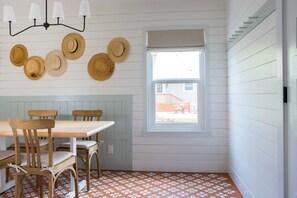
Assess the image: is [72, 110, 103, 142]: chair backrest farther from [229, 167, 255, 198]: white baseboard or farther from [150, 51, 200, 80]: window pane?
[229, 167, 255, 198]: white baseboard

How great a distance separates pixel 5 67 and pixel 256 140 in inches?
142

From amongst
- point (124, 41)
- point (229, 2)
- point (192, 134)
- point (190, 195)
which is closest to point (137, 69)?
point (124, 41)

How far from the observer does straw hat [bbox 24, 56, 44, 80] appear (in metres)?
3.43

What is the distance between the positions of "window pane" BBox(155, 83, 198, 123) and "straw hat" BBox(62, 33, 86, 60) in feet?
4.02

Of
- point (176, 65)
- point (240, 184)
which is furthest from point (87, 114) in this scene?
point (240, 184)

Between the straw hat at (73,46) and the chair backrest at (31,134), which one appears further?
the straw hat at (73,46)

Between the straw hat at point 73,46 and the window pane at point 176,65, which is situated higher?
the straw hat at point 73,46

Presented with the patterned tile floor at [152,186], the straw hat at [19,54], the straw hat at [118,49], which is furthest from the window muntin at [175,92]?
the straw hat at [19,54]

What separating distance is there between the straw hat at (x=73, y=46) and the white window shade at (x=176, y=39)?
0.99 m

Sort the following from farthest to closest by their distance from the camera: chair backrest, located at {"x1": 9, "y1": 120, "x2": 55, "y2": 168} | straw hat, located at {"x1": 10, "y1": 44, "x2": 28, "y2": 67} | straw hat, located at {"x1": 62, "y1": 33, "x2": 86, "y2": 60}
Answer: straw hat, located at {"x1": 10, "y1": 44, "x2": 28, "y2": 67} → straw hat, located at {"x1": 62, "y1": 33, "x2": 86, "y2": 60} → chair backrest, located at {"x1": 9, "y1": 120, "x2": 55, "y2": 168}

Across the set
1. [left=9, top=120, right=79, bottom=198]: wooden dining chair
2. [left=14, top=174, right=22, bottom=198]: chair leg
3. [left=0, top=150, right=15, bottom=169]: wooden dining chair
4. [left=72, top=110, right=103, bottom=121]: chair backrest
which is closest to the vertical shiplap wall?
[left=72, top=110, right=103, bottom=121]: chair backrest

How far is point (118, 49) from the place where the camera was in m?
3.24

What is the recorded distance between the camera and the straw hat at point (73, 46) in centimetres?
333

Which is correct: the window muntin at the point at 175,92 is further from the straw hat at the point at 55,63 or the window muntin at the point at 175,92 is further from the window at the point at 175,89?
the straw hat at the point at 55,63
